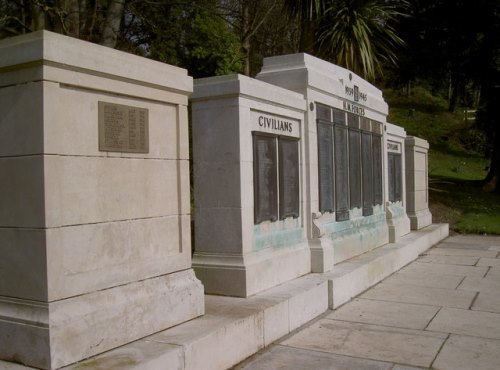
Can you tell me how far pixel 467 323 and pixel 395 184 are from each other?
6389mm

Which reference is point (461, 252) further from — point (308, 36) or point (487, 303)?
point (308, 36)

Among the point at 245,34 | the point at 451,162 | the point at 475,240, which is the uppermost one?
the point at 245,34

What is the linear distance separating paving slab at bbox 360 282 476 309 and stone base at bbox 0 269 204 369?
395 cm

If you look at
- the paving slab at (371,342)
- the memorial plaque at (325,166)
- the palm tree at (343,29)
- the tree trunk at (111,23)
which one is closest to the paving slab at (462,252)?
the palm tree at (343,29)

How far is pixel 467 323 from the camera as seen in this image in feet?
21.4

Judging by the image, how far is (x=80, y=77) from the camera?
416 cm

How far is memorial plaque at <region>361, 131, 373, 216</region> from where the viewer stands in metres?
9.99

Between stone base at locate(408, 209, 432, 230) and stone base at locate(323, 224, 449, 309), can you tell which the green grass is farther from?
stone base at locate(323, 224, 449, 309)

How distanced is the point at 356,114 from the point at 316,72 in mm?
1980

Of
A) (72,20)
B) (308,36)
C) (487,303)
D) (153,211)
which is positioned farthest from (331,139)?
(308,36)

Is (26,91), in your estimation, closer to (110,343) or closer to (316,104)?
(110,343)

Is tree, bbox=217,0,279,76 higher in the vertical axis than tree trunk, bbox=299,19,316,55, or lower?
higher

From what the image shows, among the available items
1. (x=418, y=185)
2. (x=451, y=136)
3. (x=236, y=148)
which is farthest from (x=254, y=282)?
(x=451, y=136)

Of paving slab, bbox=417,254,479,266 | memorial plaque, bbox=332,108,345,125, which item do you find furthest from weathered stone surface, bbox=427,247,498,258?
memorial plaque, bbox=332,108,345,125
